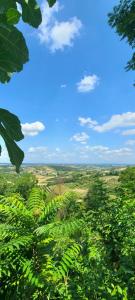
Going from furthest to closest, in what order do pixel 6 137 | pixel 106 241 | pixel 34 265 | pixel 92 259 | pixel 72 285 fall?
pixel 106 241 < pixel 92 259 < pixel 34 265 < pixel 72 285 < pixel 6 137

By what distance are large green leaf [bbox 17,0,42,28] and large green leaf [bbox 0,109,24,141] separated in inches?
10.9

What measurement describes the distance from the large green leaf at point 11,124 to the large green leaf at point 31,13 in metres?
0.28

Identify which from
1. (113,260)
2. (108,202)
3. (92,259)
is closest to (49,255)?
(92,259)

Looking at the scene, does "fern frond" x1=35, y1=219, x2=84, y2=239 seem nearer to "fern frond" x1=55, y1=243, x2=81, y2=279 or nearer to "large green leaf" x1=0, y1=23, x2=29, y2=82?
"fern frond" x1=55, y1=243, x2=81, y2=279

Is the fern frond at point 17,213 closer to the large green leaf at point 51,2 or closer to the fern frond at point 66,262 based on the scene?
the fern frond at point 66,262

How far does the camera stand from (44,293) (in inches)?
136

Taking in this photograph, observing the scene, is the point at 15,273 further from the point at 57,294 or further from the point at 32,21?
the point at 32,21

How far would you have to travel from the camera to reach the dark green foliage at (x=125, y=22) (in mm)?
9733

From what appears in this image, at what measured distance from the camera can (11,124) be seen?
1019 mm

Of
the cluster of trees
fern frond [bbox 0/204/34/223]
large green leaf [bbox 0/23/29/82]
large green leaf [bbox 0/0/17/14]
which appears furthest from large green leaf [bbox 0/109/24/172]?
fern frond [bbox 0/204/34/223]

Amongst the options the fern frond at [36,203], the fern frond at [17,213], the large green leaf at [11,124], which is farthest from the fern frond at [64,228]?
the large green leaf at [11,124]

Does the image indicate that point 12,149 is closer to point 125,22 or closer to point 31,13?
point 31,13

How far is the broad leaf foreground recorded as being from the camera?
0.94 meters

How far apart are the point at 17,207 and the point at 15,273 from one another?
2.51ft
